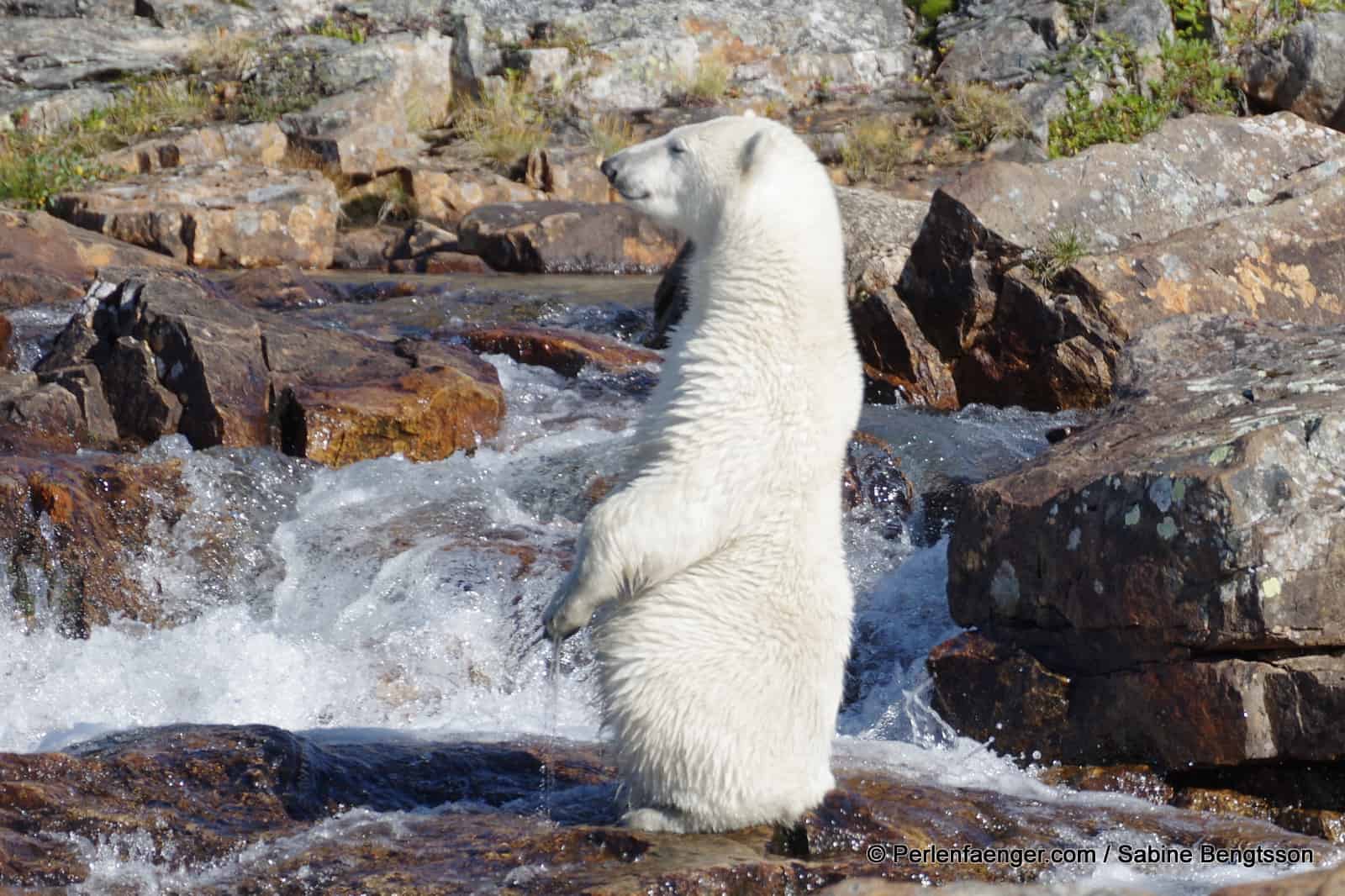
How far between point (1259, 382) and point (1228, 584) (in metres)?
1.52

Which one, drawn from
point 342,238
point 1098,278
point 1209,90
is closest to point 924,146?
point 1209,90

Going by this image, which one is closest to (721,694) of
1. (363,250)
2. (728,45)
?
(363,250)

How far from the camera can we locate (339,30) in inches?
1022

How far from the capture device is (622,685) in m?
4.41

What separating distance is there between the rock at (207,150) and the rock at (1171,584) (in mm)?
16581

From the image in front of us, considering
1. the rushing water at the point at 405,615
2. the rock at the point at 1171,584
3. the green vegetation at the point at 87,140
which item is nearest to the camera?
the rock at the point at 1171,584

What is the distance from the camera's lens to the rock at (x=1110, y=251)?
1008 cm

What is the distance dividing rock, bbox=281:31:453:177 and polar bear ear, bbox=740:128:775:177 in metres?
17.9

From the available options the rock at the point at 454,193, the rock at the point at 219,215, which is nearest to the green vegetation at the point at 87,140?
the rock at the point at 219,215

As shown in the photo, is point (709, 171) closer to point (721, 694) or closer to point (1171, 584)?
point (721, 694)

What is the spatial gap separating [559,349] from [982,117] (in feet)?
46.7

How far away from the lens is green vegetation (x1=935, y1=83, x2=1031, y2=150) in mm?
22922

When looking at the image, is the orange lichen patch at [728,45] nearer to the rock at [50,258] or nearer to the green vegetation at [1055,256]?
the rock at [50,258]

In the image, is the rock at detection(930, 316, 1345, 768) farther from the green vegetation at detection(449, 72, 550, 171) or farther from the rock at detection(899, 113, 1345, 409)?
the green vegetation at detection(449, 72, 550, 171)
